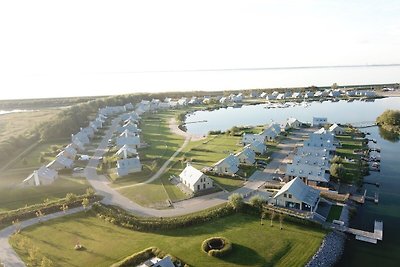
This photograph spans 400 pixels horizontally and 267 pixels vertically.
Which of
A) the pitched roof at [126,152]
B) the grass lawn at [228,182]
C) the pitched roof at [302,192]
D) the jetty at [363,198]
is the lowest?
the jetty at [363,198]

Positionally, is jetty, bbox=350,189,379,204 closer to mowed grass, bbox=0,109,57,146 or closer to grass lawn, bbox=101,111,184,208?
grass lawn, bbox=101,111,184,208

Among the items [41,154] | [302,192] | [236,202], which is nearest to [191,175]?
[236,202]

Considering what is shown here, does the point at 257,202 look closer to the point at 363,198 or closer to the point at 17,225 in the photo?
the point at 363,198

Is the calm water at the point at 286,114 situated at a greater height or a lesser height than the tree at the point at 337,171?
greater

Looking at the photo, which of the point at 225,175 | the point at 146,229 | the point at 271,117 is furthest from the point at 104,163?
the point at 271,117

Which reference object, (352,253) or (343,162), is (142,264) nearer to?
(352,253)

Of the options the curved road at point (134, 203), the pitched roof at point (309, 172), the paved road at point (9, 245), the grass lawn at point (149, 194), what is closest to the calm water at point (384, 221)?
the pitched roof at point (309, 172)

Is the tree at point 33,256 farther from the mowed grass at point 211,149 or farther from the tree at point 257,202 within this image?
the mowed grass at point 211,149
